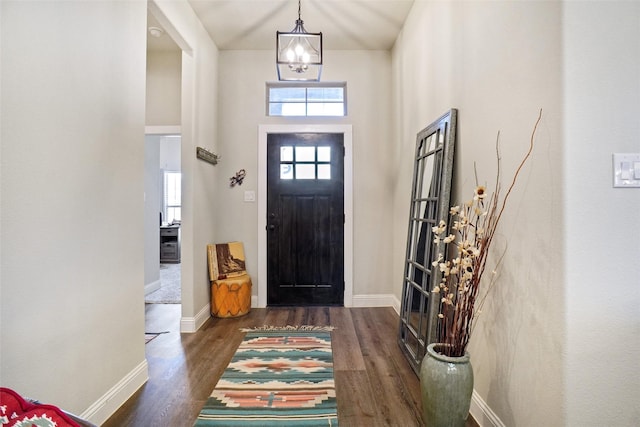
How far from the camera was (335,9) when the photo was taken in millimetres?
2965

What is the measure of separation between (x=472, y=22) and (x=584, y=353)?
1735mm

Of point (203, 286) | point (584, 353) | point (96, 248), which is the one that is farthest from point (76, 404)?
point (584, 353)

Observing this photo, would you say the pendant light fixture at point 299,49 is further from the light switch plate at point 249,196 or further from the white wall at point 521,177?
the light switch plate at point 249,196

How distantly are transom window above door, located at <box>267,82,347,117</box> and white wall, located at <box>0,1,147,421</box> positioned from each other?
6.13 ft

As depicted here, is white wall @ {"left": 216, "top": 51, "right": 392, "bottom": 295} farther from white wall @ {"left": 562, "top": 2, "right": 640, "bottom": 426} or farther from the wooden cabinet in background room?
the wooden cabinet in background room

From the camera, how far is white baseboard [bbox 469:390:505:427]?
1555mm

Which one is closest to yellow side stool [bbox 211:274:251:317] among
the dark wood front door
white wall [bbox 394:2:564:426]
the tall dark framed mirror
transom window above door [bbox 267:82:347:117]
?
the dark wood front door

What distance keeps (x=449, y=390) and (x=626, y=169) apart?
1.11 m

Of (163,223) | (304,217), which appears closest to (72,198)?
(304,217)

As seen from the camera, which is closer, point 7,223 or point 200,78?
point 7,223

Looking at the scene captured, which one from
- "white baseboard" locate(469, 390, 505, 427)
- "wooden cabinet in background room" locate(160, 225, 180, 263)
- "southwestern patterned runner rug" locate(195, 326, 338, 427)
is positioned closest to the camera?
"white baseboard" locate(469, 390, 505, 427)

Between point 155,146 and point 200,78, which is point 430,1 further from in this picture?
point 155,146

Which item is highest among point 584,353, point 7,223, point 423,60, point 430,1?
point 430,1

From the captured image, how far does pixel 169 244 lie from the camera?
716 centimetres
